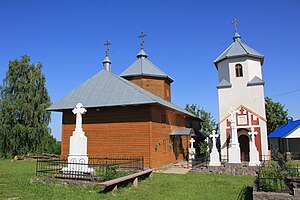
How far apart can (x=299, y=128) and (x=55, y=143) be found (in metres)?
27.5

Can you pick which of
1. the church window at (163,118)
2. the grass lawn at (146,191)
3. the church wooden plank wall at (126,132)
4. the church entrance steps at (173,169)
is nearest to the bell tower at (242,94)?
the church entrance steps at (173,169)

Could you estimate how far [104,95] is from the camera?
60.2 feet

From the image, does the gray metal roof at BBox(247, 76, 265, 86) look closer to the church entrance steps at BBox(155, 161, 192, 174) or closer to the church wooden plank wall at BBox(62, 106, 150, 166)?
the church entrance steps at BBox(155, 161, 192, 174)

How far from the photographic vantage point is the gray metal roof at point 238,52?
75.9 ft

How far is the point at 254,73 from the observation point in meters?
23.0

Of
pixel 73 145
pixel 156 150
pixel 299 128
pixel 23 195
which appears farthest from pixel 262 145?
pixel 23 195

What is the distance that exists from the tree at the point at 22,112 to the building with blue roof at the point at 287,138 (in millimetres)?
24314

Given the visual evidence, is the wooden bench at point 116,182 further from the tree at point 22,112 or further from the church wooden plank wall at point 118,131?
the tree at point 22,112

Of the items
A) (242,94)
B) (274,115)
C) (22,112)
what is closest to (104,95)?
(242,94)

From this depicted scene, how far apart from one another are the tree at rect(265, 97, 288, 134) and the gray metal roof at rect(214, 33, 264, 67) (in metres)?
17.1

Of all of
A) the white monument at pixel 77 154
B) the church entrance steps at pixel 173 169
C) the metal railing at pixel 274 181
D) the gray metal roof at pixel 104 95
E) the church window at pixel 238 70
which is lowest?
the church entrance steps at pixel 173 169

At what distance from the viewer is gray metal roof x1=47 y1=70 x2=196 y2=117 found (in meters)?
17.0

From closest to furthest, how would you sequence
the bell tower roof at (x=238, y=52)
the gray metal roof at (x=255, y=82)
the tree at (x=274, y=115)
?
the gray metal roof at (x=255, y=82)
the bell tower roof at (x=238, y=52)
the tree at (x=274, y=115)

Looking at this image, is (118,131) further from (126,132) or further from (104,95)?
(104,95)
